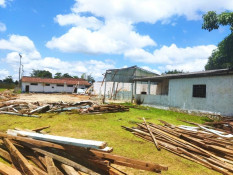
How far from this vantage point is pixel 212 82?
12227mm

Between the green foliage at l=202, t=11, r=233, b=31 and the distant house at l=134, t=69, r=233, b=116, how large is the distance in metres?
3.64

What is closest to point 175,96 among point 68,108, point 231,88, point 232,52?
point 231,88

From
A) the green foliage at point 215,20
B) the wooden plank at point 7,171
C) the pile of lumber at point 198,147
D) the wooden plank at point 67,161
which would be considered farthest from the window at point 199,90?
the wooden plank at point 7,171

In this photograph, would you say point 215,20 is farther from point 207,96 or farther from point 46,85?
point 46,85

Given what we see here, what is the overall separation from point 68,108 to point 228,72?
1237 cm

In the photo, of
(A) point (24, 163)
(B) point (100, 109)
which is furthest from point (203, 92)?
(A) point (24, 163)

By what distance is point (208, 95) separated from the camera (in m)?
12.4

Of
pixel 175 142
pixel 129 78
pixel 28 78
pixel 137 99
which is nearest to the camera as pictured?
pixel 175 142

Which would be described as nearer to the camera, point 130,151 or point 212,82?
point 130,151

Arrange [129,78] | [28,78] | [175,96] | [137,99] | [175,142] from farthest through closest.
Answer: [28,78], [129,78], [137,99], [175,96], [175,142]

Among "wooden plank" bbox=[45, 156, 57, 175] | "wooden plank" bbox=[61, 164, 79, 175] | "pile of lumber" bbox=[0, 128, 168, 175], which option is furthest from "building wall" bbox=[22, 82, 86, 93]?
"wooden plank" bbox=[61, 164, 79, 175]

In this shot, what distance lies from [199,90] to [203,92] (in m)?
0.39

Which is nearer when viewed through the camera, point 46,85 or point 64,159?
point 64,159

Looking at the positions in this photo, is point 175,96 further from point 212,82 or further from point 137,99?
point 137,99
